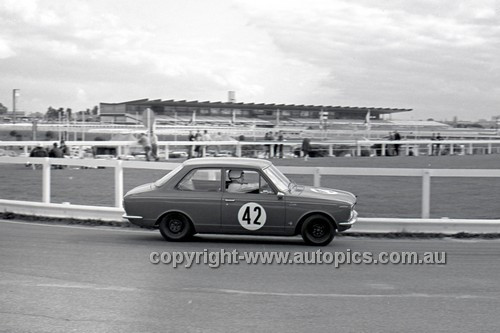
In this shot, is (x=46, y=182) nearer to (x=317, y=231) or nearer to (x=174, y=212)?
(x=174, y=212)

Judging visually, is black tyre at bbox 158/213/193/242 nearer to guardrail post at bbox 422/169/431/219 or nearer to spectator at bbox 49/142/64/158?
guardrail post at bbox 422/169/431/219

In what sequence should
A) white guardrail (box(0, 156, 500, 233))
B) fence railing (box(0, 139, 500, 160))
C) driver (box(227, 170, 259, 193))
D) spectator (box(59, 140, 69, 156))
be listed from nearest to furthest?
driver (box(227, 170, 259, 193)), white guardrail (box(0, 156, 500, 233)), spectator (box(59, 140, 69, 156)), fence railing (box(0, 139, 500, 160))

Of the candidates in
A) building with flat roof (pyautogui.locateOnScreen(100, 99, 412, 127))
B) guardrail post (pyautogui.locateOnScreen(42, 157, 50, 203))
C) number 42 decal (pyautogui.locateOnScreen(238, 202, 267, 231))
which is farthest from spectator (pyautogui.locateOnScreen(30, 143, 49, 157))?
building with flat roof (pyautogui.locateOnScreen(100, 99, 412, 127))

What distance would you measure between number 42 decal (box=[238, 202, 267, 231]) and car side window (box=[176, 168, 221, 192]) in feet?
2.22

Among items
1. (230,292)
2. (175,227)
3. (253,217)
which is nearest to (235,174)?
(253,217)

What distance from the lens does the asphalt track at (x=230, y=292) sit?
687 centimetres

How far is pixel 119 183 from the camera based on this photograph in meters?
15.6

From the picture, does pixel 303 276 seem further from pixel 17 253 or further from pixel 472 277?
pixel 17 253

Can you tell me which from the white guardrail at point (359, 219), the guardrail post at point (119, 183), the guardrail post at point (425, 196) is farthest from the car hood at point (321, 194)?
the guardrail post at point (119, 183)

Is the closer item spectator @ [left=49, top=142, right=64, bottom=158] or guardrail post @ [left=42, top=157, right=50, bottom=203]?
guardrail post @ [left=42, top=157, right=50, bottom=203]

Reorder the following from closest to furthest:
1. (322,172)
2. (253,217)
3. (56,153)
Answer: (253,217), (322,172), (56,153)

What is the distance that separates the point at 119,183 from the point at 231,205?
4424 millimetres

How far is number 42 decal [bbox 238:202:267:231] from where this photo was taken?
11.9 metres

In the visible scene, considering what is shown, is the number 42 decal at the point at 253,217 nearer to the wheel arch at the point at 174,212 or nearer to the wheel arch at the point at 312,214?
the wheel arch at the point at 312,214
